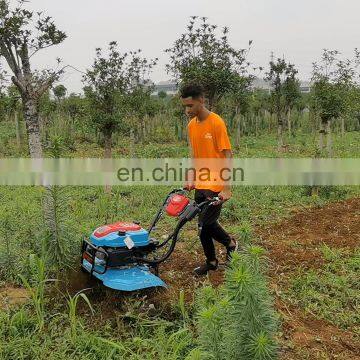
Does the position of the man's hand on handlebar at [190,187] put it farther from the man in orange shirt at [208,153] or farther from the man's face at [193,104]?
the man's face at [193,104]

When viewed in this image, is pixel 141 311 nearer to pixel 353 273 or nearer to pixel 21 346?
pixel 21 346

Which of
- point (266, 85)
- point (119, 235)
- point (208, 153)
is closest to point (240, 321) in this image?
point (119, 235)

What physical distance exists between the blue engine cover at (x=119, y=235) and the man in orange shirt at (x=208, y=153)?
0.64 m

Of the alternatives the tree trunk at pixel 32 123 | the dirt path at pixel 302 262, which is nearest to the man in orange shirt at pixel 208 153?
the dirt path at pixel 302 262

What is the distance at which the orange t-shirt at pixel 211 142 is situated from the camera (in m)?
3.82

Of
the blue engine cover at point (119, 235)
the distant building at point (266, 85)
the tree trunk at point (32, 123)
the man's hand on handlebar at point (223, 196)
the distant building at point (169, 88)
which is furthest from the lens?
the distant building at point (266, 85)

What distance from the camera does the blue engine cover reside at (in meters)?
3.36

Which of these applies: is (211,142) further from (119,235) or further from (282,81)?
(282,81)

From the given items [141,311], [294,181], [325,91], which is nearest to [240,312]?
[141,311]

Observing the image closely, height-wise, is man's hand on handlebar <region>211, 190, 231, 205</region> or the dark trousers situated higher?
man's hand on handlebar <region>211, 190, 231, 205</region>

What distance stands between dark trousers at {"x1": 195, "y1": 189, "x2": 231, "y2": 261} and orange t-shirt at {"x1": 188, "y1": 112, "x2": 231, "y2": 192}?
73 mm

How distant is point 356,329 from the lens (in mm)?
3158

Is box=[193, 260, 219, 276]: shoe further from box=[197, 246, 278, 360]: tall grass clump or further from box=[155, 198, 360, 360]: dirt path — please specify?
box=[197, 246, 278, 360]: tall grass clump

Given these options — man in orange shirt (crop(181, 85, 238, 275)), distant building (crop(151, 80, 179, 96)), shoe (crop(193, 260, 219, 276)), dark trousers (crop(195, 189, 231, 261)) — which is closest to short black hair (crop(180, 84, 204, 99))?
man in orange shirt (crop(181, 85, 238, 275))
